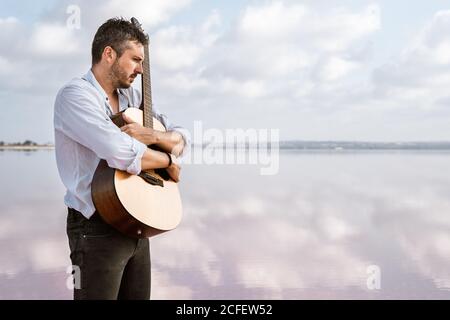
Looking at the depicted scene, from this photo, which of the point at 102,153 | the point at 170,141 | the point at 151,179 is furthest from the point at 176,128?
the point at 102,153

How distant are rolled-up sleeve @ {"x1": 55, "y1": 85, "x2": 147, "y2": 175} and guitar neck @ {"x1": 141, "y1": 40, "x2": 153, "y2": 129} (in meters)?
0.31

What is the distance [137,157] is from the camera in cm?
206

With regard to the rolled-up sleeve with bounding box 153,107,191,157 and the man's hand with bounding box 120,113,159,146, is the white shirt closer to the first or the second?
the man's hand with bounding box 120,113,159,146

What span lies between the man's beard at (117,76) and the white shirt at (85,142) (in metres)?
A: 0.08

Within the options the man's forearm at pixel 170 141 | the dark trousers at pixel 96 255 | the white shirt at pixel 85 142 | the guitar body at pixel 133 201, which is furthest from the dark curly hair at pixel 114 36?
the dark trousers at pixel 96 255

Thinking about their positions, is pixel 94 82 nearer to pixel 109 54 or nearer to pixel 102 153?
pixel 109 54

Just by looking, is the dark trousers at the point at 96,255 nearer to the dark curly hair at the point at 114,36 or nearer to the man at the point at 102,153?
the man at the point at 102,153

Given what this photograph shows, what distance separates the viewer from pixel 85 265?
2.02 metres

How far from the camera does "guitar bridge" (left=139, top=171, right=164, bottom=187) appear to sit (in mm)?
2240

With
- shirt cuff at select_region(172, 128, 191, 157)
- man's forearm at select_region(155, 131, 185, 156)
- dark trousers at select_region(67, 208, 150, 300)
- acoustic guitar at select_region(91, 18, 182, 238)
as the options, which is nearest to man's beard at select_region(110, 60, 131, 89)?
acoustic guitar at select_region(91, 18, 182, 238)

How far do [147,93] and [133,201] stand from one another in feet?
1.88

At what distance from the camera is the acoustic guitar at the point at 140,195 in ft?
6.61
